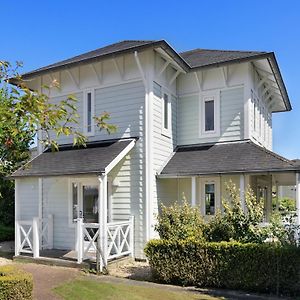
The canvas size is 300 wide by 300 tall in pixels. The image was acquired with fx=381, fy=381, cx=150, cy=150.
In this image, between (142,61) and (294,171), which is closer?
(294,171)

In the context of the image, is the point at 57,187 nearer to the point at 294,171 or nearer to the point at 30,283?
the point at 30,283

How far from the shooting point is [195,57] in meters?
15.7

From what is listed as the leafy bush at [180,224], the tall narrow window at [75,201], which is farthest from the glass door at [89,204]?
the leafy bush at [180,224]

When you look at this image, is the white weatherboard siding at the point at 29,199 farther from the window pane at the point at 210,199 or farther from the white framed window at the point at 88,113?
the window pane at the point at 210,199

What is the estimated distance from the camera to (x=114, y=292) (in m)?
8.45

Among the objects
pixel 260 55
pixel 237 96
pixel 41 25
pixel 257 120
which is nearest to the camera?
pixel 41 25

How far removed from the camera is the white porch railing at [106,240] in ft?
35.6

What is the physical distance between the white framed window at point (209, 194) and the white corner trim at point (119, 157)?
317 cm

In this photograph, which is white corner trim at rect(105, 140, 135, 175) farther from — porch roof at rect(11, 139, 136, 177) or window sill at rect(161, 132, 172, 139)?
window sill at rect(161, 132, 172, 139)

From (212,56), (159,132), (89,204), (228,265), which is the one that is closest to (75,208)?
(89,204)

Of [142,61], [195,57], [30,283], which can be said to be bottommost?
[30,283]

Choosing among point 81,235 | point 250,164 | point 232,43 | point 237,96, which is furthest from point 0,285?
point 232,43

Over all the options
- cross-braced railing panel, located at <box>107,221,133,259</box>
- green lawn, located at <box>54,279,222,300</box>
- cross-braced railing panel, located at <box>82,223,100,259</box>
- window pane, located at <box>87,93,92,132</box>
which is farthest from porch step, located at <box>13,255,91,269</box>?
window pane, located at <box>87,93,92,132</box>

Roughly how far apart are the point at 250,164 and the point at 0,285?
803 cm
